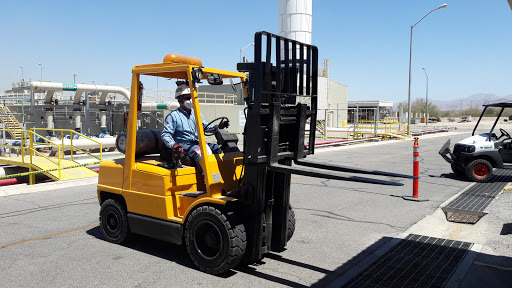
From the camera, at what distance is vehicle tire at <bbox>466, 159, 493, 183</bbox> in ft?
36.7

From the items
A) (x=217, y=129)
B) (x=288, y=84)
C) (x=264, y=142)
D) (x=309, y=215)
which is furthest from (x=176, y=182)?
(x=309, y=215)

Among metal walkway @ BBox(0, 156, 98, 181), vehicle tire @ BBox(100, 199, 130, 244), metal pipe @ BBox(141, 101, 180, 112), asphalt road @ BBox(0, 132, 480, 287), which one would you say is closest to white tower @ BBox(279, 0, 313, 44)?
metal pipe @ BBox(141, 101, 180, 112)

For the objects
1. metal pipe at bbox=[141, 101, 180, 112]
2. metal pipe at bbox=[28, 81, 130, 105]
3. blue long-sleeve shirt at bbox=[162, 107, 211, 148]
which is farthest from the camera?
metal pipe at bbox=[141, 101, 180, 112]

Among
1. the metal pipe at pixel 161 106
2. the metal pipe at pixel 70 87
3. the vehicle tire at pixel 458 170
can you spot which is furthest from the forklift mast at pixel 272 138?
the metal pipe at pixel 70 87

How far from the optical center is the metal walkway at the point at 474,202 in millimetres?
7554

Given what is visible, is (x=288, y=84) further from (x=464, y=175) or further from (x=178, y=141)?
(x=464, y=175)

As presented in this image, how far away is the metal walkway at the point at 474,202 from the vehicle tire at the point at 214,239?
15.3 ft

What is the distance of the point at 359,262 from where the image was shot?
515 centimetres

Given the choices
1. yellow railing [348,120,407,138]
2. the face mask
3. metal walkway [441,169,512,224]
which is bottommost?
metal walkway [441,169,512,224]

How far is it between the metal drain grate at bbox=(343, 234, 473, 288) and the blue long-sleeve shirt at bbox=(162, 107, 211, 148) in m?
2.58

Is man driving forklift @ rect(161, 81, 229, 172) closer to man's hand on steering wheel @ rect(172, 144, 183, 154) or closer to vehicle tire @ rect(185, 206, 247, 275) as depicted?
man's hand on steering wheel @ rect(172, 144, 183, 154)

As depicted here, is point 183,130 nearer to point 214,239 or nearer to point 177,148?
point 177,148

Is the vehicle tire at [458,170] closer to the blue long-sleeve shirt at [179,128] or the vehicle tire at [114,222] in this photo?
the blue long-sleeve shirt at [179,128]

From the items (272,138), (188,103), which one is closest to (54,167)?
(188,103)
